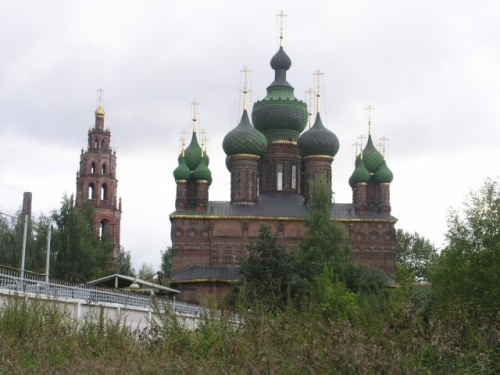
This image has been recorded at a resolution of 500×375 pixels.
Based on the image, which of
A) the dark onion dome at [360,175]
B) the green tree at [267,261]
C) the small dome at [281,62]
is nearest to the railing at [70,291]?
the green tree at [267,261]

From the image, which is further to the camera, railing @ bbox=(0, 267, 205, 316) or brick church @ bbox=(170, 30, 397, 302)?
brick church @ bbox=(170, 30, 397, 302)

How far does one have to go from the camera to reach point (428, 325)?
9.41 meters

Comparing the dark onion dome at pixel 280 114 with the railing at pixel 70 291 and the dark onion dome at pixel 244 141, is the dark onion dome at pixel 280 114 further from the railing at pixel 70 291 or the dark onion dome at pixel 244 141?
the railing at pixel 70 291

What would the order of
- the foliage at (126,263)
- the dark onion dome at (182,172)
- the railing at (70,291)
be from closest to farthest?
the railing at (70,291) → the dark onion dome at (182,172) → the foliage at (126,263)

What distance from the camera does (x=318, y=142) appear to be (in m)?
44.7

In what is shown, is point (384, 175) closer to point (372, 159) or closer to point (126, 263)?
point (372, 159)

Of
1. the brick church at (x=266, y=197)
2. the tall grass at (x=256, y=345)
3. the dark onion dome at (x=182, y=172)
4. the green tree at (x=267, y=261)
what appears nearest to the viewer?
the tall grass at (x=256, y=345)

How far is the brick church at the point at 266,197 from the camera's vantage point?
4247cm

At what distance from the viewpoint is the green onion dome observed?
1778 inches

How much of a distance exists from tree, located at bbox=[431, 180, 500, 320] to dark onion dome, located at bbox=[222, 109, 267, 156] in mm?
15621

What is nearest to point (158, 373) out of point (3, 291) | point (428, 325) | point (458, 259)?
point (428, 325)

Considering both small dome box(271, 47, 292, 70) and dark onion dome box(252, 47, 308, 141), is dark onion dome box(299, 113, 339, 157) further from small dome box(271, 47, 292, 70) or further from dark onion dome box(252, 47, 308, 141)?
small dome box(271, 47, 292, 70)

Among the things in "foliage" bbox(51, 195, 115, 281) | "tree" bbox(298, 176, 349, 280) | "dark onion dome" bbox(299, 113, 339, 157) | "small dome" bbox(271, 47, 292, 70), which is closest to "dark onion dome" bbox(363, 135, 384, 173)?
"dark onion dome" bbox(299, 113, 339, 157)

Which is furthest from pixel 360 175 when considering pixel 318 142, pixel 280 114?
pixel 280 114
